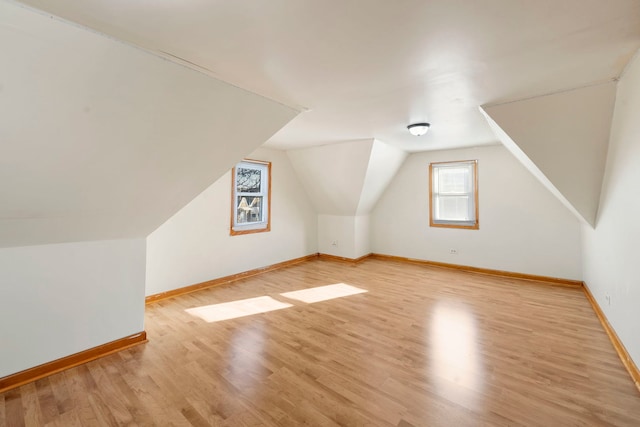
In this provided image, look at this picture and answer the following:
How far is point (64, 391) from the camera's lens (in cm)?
181

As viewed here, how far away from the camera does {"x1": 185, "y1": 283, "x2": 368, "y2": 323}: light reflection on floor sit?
299 cm

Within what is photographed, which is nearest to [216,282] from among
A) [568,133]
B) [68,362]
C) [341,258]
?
[68,362]

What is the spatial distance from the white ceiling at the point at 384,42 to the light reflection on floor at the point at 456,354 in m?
2.19

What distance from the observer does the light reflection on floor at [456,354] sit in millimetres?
1794

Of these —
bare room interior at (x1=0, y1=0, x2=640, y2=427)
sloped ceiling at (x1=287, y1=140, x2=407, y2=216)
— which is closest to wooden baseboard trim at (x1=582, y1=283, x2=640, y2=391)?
bare room interior at (x1=0, y1=0, x2=640, y2=427)

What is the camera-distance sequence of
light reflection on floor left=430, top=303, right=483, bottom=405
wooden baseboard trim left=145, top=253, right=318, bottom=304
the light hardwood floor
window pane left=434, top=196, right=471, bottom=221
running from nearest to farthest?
the light hardwood floor → light reflection on floor left=430, top=303, right=483, bottom=405 → wooden baseboard trim left=145, top=253, right=318, bottom=304 → window pane left=434, top=196, right=471, bottom=221

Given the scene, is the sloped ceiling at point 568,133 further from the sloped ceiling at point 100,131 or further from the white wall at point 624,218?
the sloped ceiling at point 100,131

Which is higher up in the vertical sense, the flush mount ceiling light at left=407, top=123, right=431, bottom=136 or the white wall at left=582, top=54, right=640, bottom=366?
the flush mount ceiling light at left=407, top=123, right=431, bottom=136

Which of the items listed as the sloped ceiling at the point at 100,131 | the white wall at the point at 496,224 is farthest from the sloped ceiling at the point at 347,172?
the sloped ceiling at the point at 100,131

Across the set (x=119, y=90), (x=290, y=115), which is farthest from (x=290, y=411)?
(x=290, y=115)

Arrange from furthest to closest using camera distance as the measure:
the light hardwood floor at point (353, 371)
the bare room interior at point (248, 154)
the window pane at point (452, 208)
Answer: the window pane at point (452, 208) → the light hardwood floor at point (353, 371) → the bare room interior at point (248, 154)

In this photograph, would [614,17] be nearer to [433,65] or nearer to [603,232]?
[433,65]

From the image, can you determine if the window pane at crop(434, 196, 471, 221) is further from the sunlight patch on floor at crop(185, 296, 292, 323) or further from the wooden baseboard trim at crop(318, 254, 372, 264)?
the sunlight patch on floor at crop(185, 296, 292, 323)

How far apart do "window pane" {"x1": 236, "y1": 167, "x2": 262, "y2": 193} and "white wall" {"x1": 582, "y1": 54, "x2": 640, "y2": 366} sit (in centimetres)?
428
